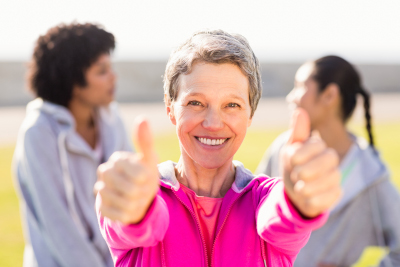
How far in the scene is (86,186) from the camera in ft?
11.3

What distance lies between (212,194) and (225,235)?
0.66 ft

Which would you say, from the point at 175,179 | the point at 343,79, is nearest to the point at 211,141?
the point at 175,179

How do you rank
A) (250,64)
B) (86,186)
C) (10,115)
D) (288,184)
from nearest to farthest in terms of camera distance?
(288,184), (250,64), (86,186), (10,115)

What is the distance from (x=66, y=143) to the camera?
11.1 ft

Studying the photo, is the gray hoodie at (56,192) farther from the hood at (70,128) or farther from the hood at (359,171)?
the hood at (359,171)

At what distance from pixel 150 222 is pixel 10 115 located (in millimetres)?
15345

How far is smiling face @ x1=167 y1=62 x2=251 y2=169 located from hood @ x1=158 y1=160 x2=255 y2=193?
0.08 m

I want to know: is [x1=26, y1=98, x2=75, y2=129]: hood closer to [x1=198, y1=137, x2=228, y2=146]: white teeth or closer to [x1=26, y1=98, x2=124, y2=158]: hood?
[x1=26, y1=98, x2=124, y2=158]: hood

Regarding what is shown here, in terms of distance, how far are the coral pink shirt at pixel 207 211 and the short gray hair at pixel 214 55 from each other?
363 millimetres

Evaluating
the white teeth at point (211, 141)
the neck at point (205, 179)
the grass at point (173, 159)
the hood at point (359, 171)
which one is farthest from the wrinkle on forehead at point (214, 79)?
the grass at point (173, 159)

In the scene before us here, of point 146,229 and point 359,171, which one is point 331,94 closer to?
point 359,171

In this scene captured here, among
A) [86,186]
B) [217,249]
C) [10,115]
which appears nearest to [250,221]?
[217,249]

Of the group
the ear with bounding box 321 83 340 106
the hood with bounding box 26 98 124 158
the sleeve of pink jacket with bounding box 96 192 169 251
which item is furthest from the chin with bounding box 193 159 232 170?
the ear with bounding box 321 83 340 106

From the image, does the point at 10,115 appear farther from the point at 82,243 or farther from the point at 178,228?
the point at 178,228
